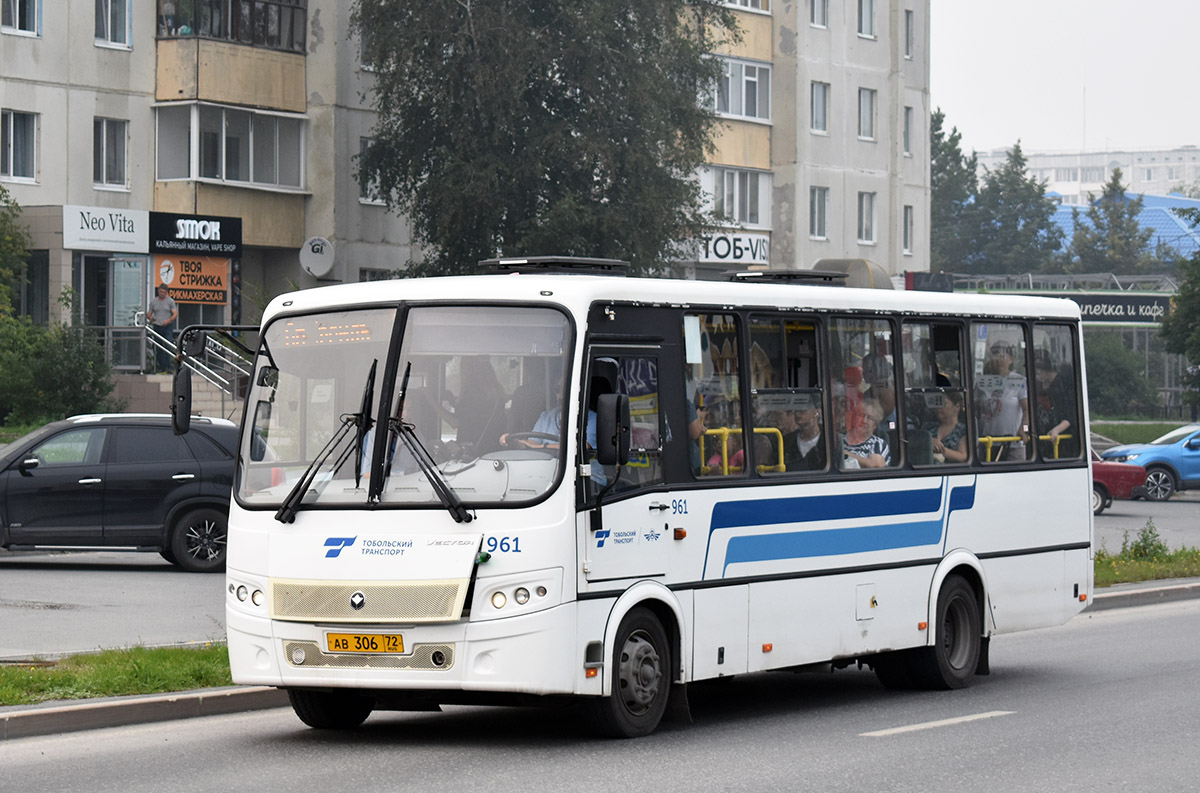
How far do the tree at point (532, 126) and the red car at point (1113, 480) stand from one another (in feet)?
41.3

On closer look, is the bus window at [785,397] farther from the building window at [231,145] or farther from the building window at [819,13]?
the building window at [819,13]

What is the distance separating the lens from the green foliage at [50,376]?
37812mm

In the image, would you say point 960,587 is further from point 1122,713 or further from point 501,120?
point 501,120

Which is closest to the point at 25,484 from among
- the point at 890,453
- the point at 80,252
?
the point at 890,453

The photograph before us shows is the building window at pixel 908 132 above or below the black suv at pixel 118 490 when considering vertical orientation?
above

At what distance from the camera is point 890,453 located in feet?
43.2

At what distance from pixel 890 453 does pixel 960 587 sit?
4.26ft

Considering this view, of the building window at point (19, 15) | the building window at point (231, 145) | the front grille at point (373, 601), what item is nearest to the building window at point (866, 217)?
the building window at point (231, 145)

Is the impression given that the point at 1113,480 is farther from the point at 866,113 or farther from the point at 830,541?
the point at 866,113

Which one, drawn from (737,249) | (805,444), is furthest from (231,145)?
(805,444)

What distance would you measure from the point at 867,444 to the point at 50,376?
2842 centimetres

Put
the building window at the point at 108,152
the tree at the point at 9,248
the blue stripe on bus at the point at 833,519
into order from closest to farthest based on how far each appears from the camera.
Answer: the blue stripe on bus at the point at 833,519 < the tree at the point at 9,248 < the building window at the point at 108,152

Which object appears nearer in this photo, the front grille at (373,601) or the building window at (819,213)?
the front grille at (373,601)

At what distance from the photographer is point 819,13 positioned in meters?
62.8
